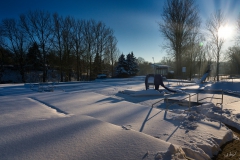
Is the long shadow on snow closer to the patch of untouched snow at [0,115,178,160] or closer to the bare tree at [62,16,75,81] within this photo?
the patch of untouched snow at [0,115,178,160]

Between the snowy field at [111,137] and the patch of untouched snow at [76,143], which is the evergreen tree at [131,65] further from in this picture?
the patch of untouched snow at [76,143]

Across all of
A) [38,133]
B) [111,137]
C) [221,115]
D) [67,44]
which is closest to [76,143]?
[111,137]

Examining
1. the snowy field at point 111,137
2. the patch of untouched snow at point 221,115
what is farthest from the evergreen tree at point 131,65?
the snowy field at point 111,137

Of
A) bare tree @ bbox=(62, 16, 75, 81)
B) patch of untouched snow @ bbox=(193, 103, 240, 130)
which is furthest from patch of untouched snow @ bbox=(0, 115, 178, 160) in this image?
bare tree @ bbox=(62, 16, 75, 81)

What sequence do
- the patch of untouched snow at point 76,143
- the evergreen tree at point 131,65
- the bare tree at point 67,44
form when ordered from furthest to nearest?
1. the evergreen tree at point 131,65
2. the bare tree at point 67,44
3. the patch of untouched snow at point 76,143

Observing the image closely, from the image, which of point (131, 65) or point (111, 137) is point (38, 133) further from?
point (131, 65)

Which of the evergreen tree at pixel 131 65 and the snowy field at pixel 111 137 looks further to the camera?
the evergreen tree at pixel 131 65

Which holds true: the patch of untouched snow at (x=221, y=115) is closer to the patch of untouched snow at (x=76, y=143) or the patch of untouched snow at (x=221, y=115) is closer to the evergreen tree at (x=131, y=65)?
the patch of untouched snow at (x=76, y=143)

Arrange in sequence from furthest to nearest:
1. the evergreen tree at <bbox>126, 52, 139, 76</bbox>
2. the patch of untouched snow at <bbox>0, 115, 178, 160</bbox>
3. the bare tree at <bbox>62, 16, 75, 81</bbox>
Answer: the evergreen tree at <bbox>126, 52, 139, 76</bbox>
the bare tree at <bbox>62, 16, 75, 81</bbox>
the patch of untouched snow at <bbox>0, 115, 178, 160</bbox>

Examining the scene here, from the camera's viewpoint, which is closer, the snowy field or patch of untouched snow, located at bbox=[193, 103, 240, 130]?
the snowy field

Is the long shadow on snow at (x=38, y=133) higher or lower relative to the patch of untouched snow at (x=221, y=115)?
higher

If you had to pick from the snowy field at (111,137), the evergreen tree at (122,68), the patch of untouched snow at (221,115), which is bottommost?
the patch of untouched snow at (221,115)

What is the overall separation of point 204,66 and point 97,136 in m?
55.9

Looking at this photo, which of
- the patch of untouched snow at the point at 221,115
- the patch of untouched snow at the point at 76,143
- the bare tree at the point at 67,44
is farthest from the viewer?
the bare tree at the point at 67,44
